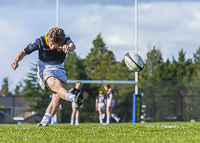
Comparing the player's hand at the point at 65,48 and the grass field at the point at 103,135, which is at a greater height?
the player's hand at the point at 65,48

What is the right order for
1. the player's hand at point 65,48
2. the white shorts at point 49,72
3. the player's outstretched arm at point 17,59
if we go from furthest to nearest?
the white shorts at point 49,72
the player's outstretched arm at point 17,59
the player's hand at point 65,48

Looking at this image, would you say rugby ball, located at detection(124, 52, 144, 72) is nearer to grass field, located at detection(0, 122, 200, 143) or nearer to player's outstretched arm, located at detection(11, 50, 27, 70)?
player's outstretched arm, located at detection(11, 50, 27, 70)

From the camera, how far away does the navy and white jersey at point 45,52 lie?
717 centimetres

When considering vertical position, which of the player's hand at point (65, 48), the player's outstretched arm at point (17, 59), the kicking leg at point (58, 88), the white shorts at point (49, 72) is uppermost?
the player's hand at point (65, 48)

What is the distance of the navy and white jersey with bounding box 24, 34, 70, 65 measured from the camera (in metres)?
7.17

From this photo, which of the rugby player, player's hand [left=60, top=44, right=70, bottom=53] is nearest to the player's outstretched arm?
the rugby player

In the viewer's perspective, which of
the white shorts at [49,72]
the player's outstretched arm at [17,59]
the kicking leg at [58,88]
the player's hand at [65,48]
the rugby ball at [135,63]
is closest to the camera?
the kicking leg at [58,88]

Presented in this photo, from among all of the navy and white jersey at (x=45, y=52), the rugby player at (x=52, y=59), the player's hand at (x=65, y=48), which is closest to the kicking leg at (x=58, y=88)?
the rugby player at (x=52, y=59)

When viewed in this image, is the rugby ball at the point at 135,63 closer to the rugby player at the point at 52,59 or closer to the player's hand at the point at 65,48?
the rugby player at the point at 52,59

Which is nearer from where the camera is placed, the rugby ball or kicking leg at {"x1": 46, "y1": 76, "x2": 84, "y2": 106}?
kicking leg at {"x1": 46, "y1": 76, "x2": 84, "y2": 106}

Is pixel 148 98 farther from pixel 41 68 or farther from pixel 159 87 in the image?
pixel 41 68

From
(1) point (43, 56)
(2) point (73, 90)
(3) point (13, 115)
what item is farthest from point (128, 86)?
(1) point (43, 56)

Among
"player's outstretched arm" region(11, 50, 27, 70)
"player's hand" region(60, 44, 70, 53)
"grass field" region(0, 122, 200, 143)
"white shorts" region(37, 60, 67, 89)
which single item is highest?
"player's hand" region(60, 44, 70, 53)

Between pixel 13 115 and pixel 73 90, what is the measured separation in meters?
13.1
